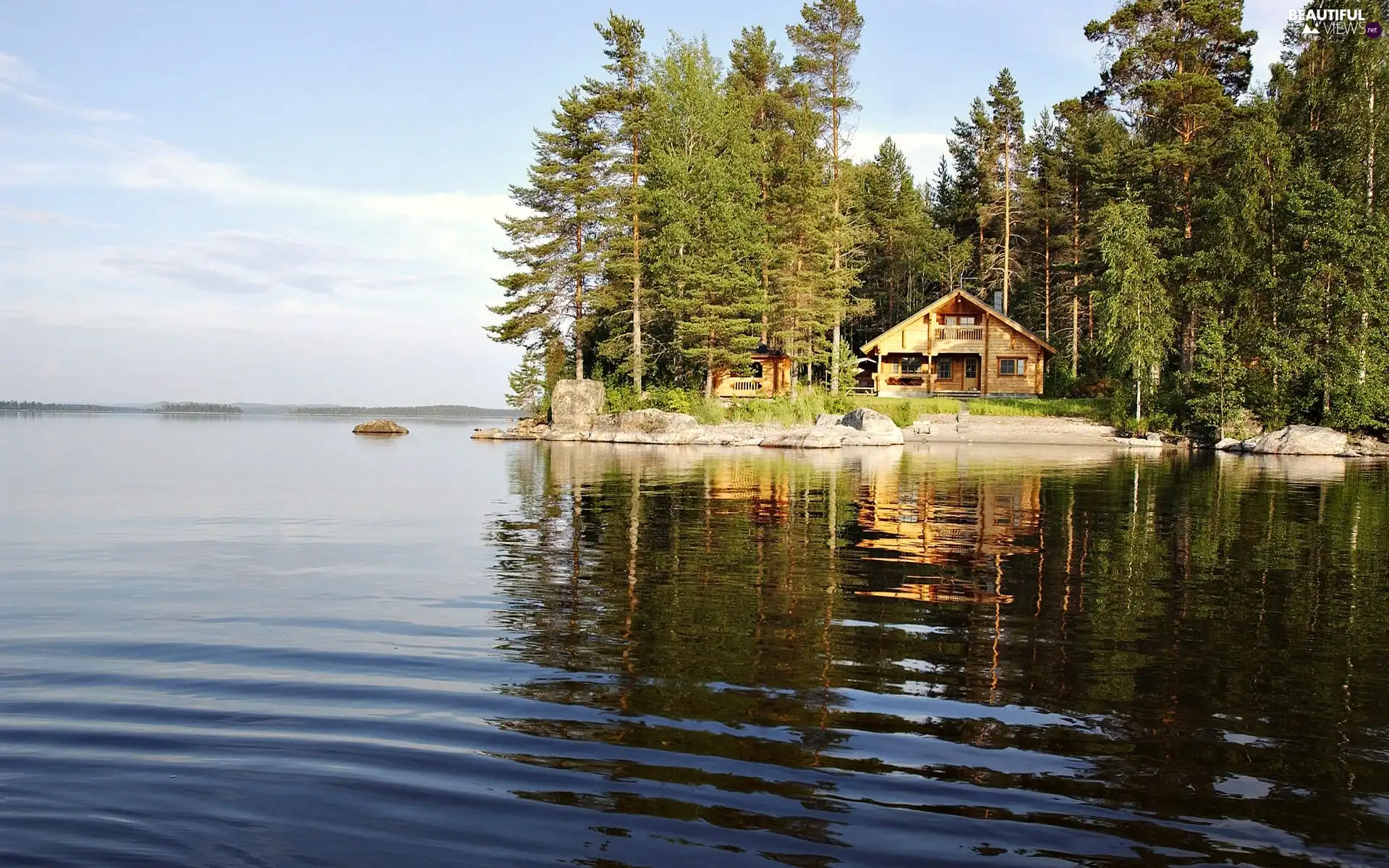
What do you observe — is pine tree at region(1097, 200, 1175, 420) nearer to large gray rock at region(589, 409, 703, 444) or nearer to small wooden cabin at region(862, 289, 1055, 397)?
small wooden cabin at region(862, 289, 1055, 397)

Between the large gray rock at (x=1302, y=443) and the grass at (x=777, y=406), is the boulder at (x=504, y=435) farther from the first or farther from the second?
the large gray rock at (x=1302, y=443)

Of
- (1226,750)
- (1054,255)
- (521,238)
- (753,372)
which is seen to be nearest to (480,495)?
(1226,750)

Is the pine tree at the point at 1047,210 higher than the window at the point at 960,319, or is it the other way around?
the pine tree at the point at 1047,210

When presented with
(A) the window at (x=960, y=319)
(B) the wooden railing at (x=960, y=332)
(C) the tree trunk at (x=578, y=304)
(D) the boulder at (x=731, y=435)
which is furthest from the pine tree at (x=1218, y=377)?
(C) the tree trunk at (x=578, y=304)

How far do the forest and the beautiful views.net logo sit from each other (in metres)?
0.29

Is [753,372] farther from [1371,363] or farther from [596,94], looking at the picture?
[1371,363]

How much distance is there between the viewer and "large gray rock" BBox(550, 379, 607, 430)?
54812mm

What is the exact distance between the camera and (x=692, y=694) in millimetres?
6383

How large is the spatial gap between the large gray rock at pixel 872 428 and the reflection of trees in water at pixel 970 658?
28553 mm

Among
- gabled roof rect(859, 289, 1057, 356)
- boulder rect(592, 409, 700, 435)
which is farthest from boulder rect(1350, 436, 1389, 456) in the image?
boulder rect(592, 409, 700, 435)

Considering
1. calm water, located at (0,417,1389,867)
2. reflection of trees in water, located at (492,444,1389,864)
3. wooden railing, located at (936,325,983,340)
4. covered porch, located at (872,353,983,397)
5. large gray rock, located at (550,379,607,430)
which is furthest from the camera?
covered porch, located at (872,353,983,397)

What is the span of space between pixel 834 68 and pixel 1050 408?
87.1ft

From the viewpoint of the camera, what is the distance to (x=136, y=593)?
10.4 meters

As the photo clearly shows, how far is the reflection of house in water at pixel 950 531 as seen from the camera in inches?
417
